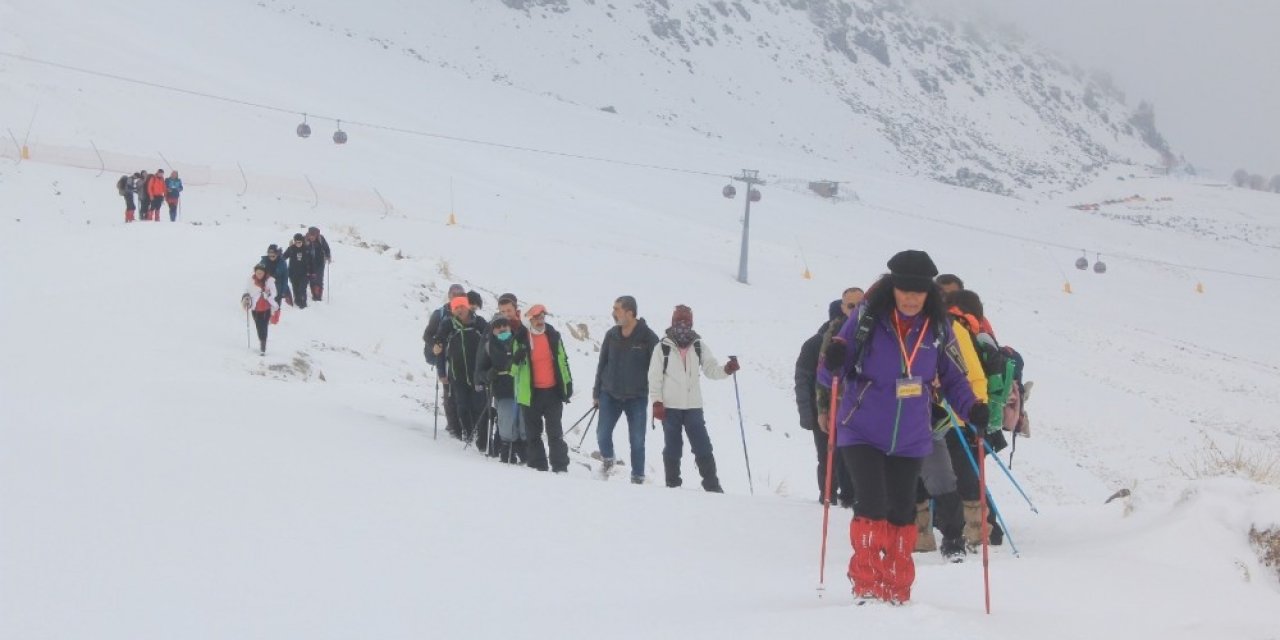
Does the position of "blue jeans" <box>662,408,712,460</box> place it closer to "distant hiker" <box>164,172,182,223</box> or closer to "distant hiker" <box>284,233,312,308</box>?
"distant hiker" <box>284,233,312,308</box>

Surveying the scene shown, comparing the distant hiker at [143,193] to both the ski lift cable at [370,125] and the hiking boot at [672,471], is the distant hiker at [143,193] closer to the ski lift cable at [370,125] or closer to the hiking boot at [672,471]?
the ski lift cable at [370,125]

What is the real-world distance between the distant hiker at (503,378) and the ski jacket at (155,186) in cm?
1850

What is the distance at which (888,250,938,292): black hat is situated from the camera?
205 inches

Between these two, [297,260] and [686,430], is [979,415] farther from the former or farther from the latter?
[297,260]

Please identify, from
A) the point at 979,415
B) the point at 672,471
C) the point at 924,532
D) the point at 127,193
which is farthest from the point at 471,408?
the point at 127,193

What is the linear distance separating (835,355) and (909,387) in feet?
1.29

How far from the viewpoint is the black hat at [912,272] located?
520 cm

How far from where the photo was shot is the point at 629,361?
10547mm

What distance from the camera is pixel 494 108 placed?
217 ft

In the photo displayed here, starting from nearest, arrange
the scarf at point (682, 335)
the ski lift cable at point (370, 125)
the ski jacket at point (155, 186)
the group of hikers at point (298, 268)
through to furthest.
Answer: the scarf at point (682, 335)
the group of hikers at point (298, 268)
the ski jacket at point (155, 186)
the ski lift cable at point (370, 125)

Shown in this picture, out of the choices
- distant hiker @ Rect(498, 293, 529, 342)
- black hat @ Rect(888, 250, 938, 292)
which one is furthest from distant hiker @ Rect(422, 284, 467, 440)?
black hat @ Rect(888, 250, 938, 292)

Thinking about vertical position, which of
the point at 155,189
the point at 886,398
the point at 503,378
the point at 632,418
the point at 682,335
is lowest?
the point at 632,418

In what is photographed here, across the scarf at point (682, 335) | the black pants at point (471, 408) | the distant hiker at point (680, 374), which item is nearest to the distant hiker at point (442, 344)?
the black pants at point (471, 408)

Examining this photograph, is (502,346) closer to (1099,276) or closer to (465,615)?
(465,615)
